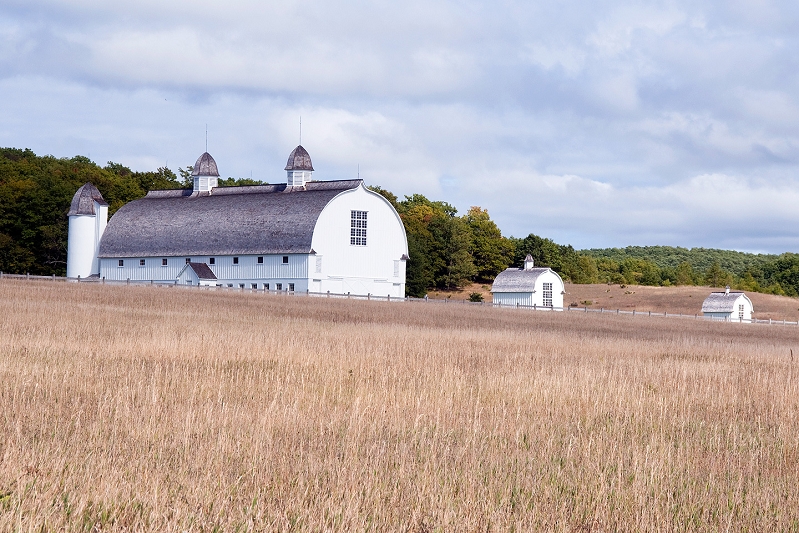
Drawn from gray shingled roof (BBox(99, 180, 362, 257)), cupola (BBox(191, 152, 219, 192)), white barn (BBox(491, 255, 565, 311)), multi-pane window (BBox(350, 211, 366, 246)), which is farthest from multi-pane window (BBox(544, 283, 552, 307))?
cupola (BBox(191, 152, 219, 192))

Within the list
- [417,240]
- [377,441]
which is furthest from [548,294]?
[377,441]

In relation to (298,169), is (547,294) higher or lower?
lower

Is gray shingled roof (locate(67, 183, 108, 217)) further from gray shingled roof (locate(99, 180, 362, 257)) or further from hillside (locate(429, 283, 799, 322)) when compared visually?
hillside (locate(429, 283, 799, 322))

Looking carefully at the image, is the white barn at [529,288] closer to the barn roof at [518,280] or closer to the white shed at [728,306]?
the barn roof at [518,280]

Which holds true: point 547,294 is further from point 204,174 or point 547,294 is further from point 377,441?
point 377,441

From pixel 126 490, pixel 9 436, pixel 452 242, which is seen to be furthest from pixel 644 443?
pixel 452 242

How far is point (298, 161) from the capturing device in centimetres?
7288

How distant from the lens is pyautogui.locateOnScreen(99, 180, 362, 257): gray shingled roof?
221ft

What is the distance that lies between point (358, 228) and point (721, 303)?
33.4 metres

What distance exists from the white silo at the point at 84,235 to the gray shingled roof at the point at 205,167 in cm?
821

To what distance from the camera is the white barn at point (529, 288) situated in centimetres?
8300

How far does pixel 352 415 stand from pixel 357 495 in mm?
3883

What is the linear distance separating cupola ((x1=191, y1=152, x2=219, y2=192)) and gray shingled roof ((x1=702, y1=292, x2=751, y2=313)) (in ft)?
139

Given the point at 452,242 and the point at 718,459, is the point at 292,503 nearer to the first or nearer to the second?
the point at 718,459
